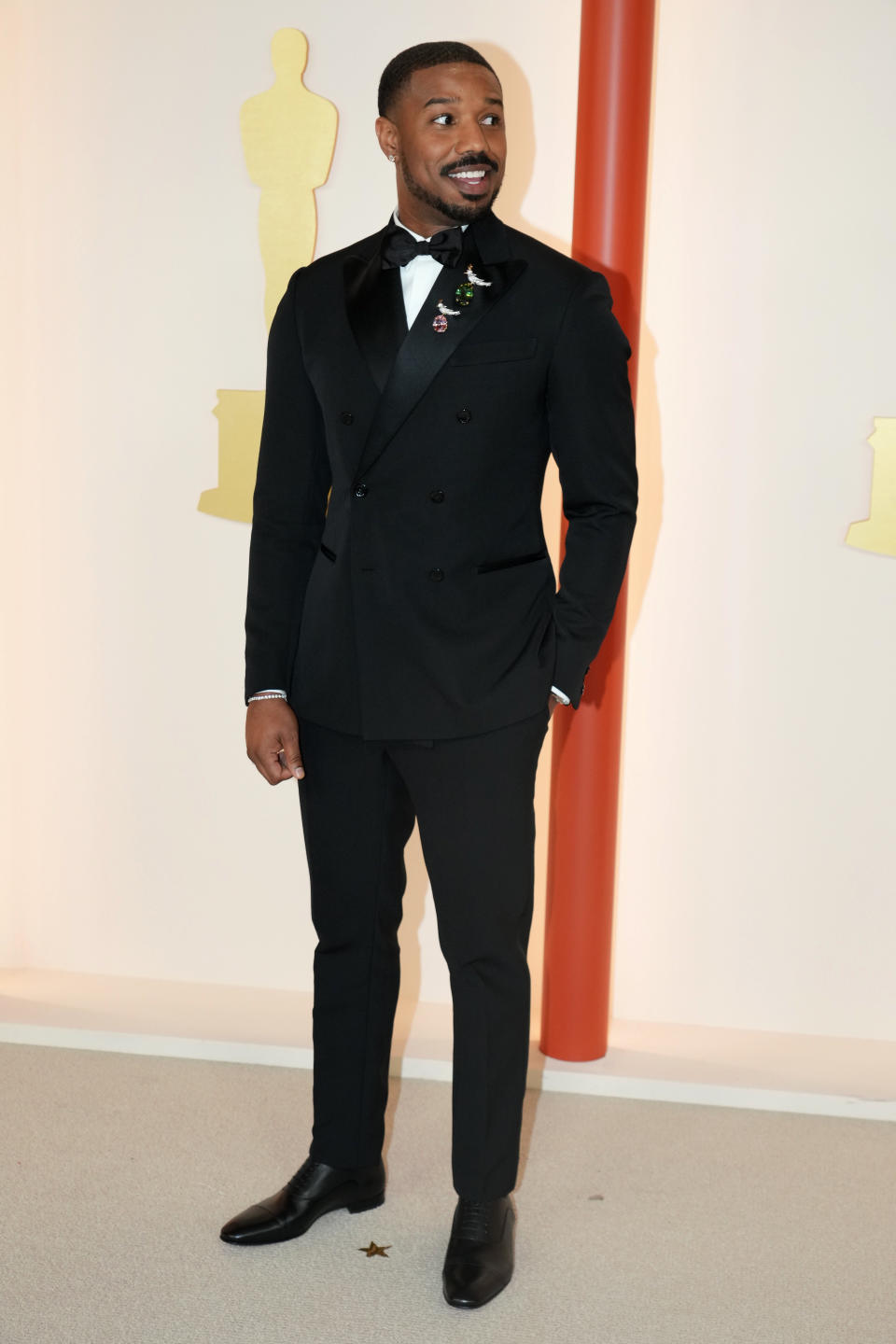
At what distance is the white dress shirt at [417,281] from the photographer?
5.99 feet

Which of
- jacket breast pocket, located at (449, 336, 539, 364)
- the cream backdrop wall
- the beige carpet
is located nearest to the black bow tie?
jacket breast pocket, located at (449, 336, 539, 364)

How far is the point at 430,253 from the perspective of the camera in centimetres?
180

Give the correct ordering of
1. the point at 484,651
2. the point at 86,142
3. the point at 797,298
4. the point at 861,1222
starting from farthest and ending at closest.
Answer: the point at 86,142, the point at 797,298, the point at 861,1222, the point at 484,651

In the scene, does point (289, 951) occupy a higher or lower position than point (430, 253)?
lower

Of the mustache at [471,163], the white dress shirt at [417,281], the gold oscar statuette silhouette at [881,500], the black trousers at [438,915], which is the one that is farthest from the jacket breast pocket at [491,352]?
the gold oscar statuette silhouette at [881,500]

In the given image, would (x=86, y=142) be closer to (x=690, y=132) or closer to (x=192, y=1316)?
(x=690, y=132)

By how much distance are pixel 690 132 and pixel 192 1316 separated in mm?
2184

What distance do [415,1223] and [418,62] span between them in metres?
1.66

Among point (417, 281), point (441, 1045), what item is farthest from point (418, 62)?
point (441, 1045)

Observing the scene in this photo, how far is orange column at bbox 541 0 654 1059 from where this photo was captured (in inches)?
94.5

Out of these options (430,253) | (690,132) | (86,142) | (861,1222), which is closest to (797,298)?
(690,132)

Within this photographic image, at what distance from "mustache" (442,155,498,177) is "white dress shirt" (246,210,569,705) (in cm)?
10

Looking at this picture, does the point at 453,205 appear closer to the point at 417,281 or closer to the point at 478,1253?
the point at 417,281

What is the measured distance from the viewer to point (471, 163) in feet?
5.70
